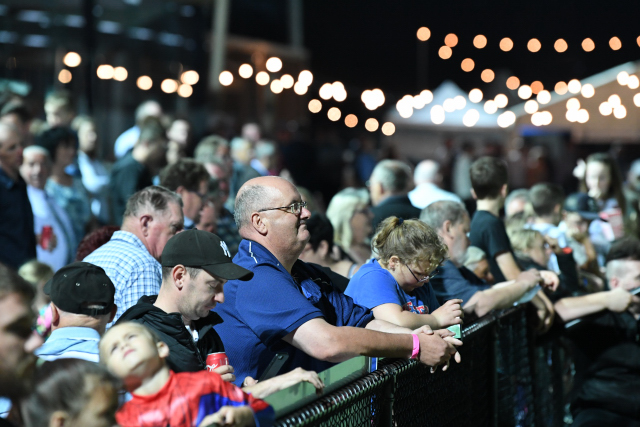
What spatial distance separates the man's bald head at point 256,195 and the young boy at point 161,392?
1.25 metres

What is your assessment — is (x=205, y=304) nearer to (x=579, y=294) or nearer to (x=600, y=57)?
(x=579, y=294)

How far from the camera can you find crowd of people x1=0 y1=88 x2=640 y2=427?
2.19 meters

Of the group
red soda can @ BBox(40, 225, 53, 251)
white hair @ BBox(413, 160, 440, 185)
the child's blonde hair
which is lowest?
red soda can @ BBox(40, 225, 53, 251)

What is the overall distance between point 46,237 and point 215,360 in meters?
3.79

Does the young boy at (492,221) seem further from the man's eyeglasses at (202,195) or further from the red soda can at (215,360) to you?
the red soda can at (215,360)

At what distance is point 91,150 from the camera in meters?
8.17

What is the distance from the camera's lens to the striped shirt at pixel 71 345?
2852 millimetres

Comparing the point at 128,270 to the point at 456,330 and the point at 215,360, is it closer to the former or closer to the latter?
the point at 215,360

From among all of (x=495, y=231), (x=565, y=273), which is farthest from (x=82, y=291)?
(x=565, y=273)

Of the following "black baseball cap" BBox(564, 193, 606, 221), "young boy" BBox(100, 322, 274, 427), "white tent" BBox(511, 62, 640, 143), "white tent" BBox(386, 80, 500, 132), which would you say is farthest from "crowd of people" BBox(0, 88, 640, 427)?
"white tent" BBox(511, 62, 640, 143)

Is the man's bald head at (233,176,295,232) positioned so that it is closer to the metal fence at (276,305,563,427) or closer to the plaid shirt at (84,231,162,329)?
the plaid shirt at (84,231,162,329)

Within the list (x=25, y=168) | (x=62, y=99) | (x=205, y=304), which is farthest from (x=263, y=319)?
(x=62, y=99)

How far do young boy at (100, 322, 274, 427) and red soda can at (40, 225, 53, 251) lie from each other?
168 inches

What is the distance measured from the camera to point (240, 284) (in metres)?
3.24
